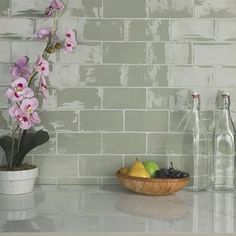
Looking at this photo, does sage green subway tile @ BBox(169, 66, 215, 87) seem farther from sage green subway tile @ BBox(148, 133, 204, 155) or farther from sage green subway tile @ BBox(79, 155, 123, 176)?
sage green subway tile @ BBox(79, 155, 123, 176)

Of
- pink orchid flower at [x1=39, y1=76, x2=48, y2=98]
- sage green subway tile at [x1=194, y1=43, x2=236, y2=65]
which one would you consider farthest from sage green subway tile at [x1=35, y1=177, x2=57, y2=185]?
sage green subway tile at [x1=194, y1=43, x2=236, y2=65]

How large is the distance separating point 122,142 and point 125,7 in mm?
521

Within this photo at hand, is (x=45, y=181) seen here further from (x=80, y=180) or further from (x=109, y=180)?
(x=109, y=180)

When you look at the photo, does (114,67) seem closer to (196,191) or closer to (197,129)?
(197,129)

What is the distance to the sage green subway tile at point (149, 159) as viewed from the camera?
184 centimetres

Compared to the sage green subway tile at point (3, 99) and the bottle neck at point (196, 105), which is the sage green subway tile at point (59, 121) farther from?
the bottle neck at point (196, 105)

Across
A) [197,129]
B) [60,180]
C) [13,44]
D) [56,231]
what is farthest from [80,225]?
[13,44]

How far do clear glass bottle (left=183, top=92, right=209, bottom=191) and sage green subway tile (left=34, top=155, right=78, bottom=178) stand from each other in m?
0.44

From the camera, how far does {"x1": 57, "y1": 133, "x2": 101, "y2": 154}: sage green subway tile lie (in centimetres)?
183

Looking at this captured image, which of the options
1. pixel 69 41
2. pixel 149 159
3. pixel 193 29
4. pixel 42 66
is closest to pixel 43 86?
pixel 42 66

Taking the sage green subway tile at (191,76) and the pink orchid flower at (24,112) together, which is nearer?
the pink orchid flower at (24,112)

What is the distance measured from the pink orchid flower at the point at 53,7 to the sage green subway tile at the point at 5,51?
0.65ft

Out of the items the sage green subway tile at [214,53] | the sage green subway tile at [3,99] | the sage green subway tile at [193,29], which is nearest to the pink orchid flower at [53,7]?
the sage green subway tile at [3,99]

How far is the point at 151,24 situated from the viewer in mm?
1821
